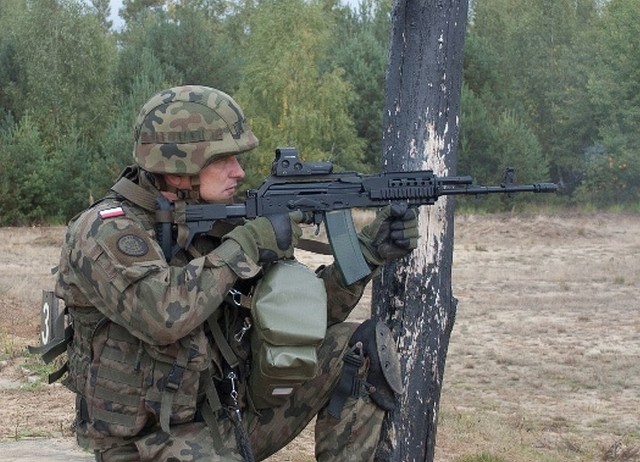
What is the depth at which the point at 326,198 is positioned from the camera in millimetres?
4355

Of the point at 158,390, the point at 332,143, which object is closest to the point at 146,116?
the point at 158,390

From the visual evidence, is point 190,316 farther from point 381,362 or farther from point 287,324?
point 381,362

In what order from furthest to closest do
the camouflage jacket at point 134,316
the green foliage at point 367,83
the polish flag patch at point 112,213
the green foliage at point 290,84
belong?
1. the green foliage at point 367,83
2. the green foliage at point 290,84
3. the polish flag patch at point 112,213
4. the camouflage jacket at point 134,316

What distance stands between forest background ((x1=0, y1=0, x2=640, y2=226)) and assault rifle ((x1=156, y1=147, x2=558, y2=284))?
27985 mm

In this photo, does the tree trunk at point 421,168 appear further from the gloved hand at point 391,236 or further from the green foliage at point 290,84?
the green foliage at point 290,84

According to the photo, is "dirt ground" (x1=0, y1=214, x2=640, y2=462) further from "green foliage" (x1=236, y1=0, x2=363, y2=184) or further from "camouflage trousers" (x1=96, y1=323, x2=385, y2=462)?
"green foliage" (x1=236, y1=0, x2=363, y2=184)

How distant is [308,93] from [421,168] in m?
31.0

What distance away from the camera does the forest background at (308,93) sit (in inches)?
1332

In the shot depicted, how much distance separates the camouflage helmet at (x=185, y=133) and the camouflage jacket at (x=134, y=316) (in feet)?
0.73

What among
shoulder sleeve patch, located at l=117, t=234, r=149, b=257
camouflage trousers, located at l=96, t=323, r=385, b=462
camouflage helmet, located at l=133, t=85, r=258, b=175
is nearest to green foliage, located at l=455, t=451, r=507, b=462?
camouflage trousers, located at l=96, t=323, r=385, b=462

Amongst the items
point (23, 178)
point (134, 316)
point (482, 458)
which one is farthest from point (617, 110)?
point (134, 316)

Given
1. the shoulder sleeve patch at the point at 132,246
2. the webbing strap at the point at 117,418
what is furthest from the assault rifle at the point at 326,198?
the webbing strap at the point at 117,418

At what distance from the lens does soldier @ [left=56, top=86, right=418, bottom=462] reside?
12.6 feet

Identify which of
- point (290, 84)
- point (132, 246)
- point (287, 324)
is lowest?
point (287, 324)
